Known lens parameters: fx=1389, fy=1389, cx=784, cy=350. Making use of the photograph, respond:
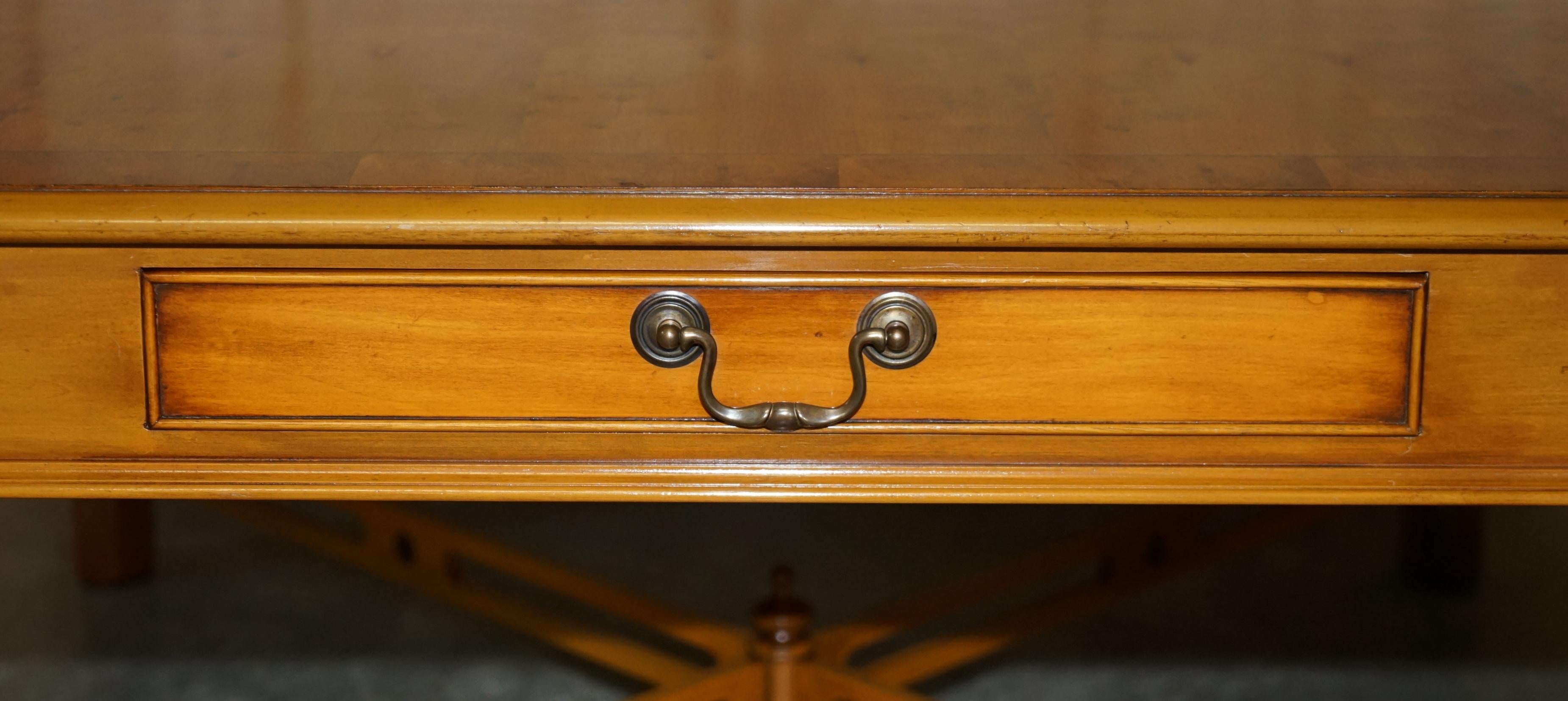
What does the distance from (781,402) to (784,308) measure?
5 cm

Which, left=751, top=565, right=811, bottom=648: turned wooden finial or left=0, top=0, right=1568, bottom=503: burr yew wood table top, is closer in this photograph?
left=0, top=0, right=1568, bottom=503: burr yew wood table top

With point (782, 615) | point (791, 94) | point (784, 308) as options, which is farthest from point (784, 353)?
point (782, 615)

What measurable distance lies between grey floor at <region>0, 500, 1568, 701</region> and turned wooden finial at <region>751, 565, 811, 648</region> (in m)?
0.33

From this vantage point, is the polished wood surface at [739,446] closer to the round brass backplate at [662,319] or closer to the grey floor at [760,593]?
the round brass backplate at [662,319]

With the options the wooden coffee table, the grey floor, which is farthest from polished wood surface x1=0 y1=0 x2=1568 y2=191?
the grey floor

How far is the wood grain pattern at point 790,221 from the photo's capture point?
0.62 m

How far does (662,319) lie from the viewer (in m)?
0.65

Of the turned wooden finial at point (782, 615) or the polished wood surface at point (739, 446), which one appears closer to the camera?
the polished wood surface at point (739, 446)

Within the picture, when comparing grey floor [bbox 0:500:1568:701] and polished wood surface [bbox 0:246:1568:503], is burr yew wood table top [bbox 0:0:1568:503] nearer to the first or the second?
polished wood surface [bbox 0:246:1568:503]

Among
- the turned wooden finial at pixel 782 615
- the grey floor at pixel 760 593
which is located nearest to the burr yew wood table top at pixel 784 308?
the turned wooden finial at pixel 782 615

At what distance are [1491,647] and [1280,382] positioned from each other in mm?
1071

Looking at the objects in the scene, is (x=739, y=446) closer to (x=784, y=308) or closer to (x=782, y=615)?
(x=784, y=308)

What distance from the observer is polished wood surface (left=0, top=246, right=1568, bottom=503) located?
2.13 feet

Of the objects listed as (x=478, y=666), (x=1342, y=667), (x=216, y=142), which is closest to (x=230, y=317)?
(x=216, y=142)
